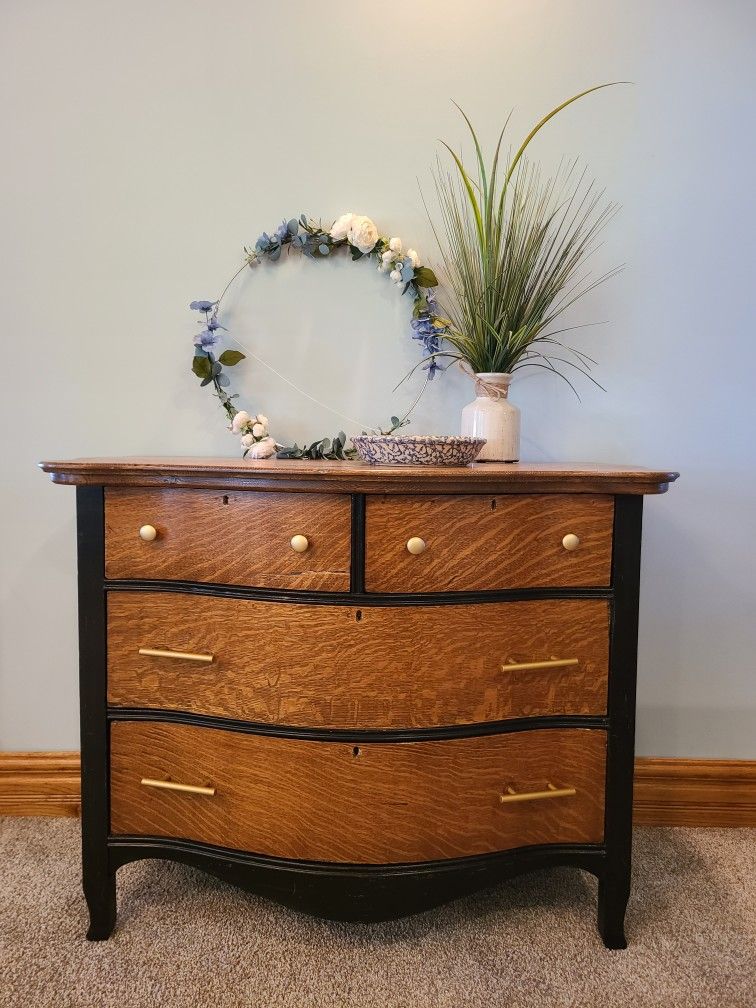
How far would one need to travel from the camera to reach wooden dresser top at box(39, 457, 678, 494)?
1.02 metres

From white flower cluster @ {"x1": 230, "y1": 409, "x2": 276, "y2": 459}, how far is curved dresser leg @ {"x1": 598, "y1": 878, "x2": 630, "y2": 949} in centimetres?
105

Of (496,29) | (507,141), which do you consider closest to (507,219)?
(507,141)

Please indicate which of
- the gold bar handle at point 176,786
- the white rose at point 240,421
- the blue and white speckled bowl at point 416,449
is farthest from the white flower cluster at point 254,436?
the gold bar handle at point 176,786

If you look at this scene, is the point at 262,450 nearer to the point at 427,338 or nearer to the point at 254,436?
the point at 254,436

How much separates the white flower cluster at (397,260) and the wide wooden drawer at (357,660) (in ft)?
2.71

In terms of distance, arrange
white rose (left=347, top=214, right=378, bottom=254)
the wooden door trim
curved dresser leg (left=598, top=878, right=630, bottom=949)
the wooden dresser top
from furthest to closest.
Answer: the wooden door trim → white rose (left=347, top=214, right=378, bottom=254) → curved dresser leg (left=598, top=878, right=630, bottom=949) → the wooden dresser top

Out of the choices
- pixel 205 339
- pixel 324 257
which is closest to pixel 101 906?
pixel 205 339

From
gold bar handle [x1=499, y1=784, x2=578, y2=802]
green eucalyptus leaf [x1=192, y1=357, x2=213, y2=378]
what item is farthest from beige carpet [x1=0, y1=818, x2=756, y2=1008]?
green eucalyptus leaf [x1=192, y1=357, x2=213, y2=378]

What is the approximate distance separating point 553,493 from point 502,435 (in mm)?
266

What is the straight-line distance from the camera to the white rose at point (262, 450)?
134 cm

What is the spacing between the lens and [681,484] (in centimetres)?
159

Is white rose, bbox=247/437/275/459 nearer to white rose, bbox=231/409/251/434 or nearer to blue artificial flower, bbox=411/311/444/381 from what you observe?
white rose, bbox=231/409/251/434

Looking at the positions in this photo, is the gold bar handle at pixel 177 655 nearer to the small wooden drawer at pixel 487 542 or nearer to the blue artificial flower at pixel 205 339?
the small wooden drawer at pixel 487 542

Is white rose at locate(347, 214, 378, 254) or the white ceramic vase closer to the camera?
the white ceramic vase
